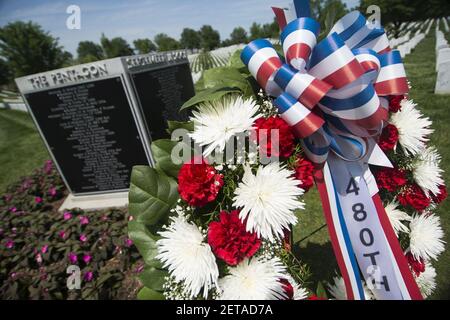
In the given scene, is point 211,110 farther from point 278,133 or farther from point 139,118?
point 139,118

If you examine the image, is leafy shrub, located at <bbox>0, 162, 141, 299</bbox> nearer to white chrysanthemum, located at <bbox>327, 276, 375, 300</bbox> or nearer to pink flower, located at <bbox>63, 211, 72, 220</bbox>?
pink flower, located at <bbox>63, 211, 72, 220</bbox>

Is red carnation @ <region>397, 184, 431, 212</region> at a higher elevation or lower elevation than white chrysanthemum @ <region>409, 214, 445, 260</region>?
higher

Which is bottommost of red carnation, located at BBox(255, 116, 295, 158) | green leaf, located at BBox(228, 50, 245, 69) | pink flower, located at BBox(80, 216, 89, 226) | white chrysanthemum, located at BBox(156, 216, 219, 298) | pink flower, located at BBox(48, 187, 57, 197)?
pink flower, located at BBox(48, 187, 57, 197)

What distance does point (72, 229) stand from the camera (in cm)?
335

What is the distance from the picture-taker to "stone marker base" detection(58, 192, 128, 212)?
3.94 meters

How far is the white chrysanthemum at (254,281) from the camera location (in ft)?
3.26

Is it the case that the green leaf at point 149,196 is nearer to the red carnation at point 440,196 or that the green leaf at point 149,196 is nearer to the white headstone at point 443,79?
the red carnation at point 440,196

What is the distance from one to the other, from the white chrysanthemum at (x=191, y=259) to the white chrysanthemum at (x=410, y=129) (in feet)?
3.60

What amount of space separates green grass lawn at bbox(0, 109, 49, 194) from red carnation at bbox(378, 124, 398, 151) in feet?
23.4

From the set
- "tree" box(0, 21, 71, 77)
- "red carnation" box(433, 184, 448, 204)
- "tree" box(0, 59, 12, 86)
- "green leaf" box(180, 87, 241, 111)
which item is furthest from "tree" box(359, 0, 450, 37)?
"tree" box(0, 59, 12, 86)

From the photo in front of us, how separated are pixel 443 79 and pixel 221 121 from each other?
285 inches

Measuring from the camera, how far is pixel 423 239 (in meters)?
1.35

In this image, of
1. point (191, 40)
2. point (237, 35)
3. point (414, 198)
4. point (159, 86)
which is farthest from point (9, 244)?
point (191, 40)
